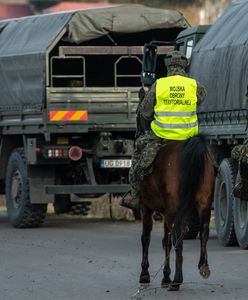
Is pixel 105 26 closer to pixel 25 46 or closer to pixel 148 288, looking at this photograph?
pixel 25 46

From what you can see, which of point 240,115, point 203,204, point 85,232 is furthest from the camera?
point 85,232

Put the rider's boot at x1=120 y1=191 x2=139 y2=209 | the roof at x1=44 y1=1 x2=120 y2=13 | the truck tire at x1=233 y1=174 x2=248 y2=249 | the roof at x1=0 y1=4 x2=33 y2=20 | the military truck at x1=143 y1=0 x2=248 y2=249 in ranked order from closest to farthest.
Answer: the rider's boot at x1=120 y1=191 x2=139 y2=209
the truck tire at x1=233 y1=174 x2=248 y2=249
the military truck at x1=143 y1=0 x2=248 y2=249
the roof at x1=44 y1=1 x2=120 y2=13
the roof at x1=0 y1=4 x2=33 y2=20

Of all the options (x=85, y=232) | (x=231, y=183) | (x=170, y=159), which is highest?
(x=170, y=159)

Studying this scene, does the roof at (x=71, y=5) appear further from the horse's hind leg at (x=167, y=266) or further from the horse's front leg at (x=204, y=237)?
the horse's front leg at (x=204, y=237)

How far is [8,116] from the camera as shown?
67.1ft

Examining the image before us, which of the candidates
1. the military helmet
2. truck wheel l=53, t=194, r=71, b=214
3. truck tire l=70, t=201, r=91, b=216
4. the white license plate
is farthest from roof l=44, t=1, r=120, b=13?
the military helmet

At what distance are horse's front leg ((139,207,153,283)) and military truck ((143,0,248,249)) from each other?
3146 mm

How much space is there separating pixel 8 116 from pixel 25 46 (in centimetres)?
118

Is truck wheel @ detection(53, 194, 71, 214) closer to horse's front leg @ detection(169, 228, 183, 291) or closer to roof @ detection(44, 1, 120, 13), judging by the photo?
horse's front leg @ detection(169, 228, 183, 291)

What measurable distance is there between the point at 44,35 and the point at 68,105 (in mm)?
1283

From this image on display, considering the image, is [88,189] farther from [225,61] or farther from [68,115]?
[225,61]

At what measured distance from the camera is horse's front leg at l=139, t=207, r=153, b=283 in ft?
38.0

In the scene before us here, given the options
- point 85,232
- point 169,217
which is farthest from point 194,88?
point 85,232

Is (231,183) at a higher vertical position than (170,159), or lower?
lower
